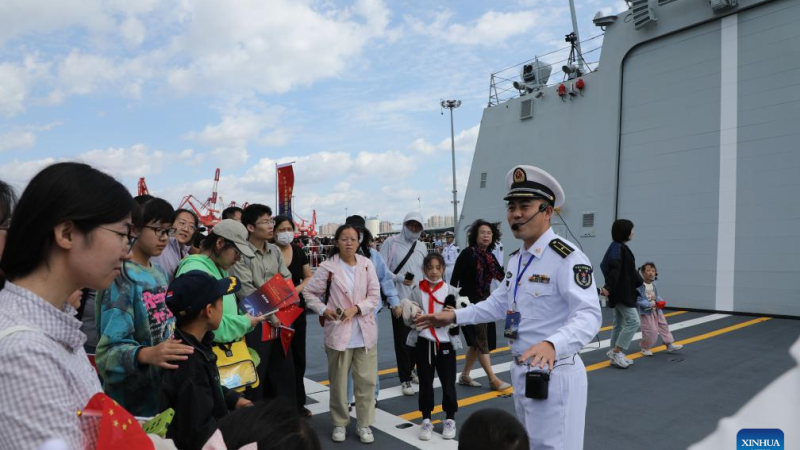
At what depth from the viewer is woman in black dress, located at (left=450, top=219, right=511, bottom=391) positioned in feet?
17.5

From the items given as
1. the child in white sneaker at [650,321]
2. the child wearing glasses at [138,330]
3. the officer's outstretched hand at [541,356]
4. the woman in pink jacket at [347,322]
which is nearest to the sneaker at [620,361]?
the child in white sneaker at [650,321]

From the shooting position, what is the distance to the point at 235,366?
293 centimetres

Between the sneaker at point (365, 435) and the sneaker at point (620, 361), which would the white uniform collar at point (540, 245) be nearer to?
the sneaker at point (365, 435)

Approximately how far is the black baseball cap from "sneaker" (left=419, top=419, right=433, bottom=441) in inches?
101

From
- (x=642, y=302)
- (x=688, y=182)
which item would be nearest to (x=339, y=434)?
(x=642, y=302)

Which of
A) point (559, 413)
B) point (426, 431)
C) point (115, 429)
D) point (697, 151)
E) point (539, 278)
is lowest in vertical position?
point (426, 431)

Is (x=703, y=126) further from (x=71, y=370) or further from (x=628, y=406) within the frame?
(x=71, y=370)

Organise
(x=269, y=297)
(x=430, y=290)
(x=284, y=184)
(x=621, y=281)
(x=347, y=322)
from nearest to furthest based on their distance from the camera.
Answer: (x=269, y=297), (x=347, y=322), (x=430, y=290), (x=621, y=281), (x=284, y=184)

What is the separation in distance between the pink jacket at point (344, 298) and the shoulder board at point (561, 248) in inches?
84.4

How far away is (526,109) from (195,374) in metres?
12.6

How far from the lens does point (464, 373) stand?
5512 millimetres

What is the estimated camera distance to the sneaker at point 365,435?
4.04 metres

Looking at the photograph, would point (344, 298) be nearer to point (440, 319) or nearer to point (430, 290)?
A: point (430, 290)

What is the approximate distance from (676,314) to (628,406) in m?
5.90
